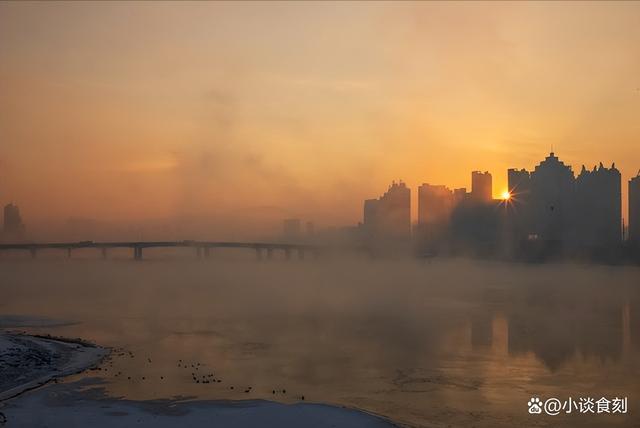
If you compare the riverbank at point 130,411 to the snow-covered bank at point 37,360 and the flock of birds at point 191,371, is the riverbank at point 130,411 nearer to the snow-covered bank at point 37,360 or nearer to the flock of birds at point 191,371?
the snow-covered bank at point 37,360

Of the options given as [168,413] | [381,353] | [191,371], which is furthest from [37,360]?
[381,353]

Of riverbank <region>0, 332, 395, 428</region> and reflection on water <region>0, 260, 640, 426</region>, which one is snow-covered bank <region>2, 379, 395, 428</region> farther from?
reflection on water <region>0, 260, 640, 426</region>

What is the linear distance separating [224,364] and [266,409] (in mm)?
10057

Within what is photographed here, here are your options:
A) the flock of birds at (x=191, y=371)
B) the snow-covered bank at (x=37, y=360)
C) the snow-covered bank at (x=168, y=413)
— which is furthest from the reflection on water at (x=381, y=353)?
the snow-covered bank at (x=37, y=360)

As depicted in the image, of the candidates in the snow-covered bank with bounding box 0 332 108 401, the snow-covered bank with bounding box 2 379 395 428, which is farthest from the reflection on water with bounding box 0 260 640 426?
the snow-covered bank with bounding box 0 332 108 401

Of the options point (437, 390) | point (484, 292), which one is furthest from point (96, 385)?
point (484, 292)

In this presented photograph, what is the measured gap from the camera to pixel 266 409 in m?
22.5

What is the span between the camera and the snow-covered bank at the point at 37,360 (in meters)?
26.8

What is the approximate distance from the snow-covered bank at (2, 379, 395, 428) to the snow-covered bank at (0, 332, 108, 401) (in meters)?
2.51

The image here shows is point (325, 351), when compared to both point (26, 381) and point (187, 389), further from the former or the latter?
point (26, 381)

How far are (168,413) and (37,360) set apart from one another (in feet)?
36.8

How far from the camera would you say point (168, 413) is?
22.3 metres

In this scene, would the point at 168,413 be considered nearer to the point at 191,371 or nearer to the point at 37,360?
the point at 191,371

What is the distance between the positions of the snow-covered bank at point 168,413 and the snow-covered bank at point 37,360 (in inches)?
98.7
